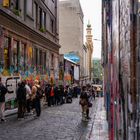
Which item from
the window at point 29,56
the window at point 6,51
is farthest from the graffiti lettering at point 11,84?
the window at point 29,56

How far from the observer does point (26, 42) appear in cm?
2803

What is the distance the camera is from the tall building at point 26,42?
902 inches

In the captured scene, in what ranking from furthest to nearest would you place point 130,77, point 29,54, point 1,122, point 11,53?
point 29,54, point 11,53, point 1,122, point 130,77

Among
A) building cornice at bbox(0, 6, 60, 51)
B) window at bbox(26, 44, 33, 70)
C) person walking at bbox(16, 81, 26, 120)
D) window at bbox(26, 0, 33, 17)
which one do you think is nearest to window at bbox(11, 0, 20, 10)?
building cornice at bbox(0, 6, 60, 51)

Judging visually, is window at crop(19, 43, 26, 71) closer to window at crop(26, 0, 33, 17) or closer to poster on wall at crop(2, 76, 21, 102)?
poster on wall at crop(2, 76, 21, 102)

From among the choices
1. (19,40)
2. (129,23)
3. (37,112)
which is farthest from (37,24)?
(129,23)

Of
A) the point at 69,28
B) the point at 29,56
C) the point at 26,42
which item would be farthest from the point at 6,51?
the point at 69,28

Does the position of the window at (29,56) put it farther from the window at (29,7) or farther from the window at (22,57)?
the window at (29,7)

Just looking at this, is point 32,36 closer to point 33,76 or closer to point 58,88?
point 33,76

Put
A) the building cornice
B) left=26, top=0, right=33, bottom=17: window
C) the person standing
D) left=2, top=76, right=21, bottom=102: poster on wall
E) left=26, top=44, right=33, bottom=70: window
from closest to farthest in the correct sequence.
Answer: the person standing → left=2, top=76, right=21, bottom=102: poster on wall → the building cornice → left=26, top=44, right=33, bottom=70: window → left=26, top=0, right=33, bottom=17: window

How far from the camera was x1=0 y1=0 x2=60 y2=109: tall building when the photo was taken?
75.2 ft

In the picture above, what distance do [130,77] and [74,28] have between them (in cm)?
8365

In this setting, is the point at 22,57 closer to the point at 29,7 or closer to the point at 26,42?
the point at 26,42

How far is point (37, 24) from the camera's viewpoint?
33.2 m
